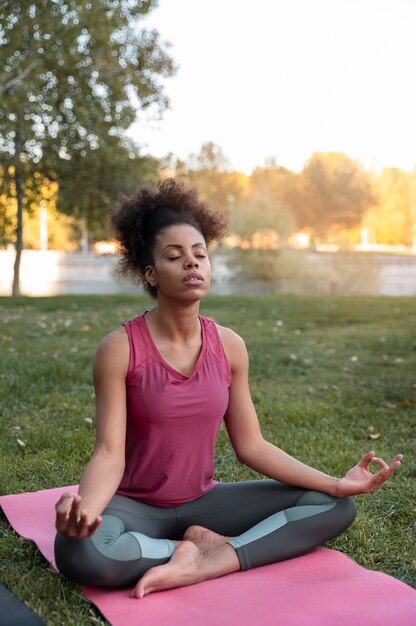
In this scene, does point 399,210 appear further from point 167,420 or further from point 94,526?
point 94,526

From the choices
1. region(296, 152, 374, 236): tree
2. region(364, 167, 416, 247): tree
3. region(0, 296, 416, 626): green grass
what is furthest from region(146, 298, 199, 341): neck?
region(364, 167, 416, 247): tree

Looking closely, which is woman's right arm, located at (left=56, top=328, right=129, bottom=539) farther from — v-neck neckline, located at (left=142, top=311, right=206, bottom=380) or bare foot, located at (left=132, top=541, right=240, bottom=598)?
bare foot, located at (left=132, top=541, right=240, bottom=598)

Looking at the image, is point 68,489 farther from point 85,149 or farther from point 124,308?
point 85,149

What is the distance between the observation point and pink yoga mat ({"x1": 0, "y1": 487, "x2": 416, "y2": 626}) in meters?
2.55

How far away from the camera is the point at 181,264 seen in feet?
9.81

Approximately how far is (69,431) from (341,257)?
23.6m

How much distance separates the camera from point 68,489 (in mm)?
3844

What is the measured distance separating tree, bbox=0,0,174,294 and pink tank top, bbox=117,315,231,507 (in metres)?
10.5

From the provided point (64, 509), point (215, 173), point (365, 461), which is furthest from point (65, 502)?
point (215, 173)

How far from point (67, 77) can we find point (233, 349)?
15.1m

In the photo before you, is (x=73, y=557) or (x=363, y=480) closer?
(x=73, y=557)

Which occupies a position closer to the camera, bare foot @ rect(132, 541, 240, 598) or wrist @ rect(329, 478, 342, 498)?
bare foot @ rect(132, 541, 240, 598)

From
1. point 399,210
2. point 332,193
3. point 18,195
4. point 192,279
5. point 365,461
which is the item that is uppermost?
point 332,193

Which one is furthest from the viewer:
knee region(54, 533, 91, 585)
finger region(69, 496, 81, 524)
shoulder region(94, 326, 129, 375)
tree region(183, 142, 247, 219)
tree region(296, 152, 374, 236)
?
tree region(183, 142, 247, 219)
